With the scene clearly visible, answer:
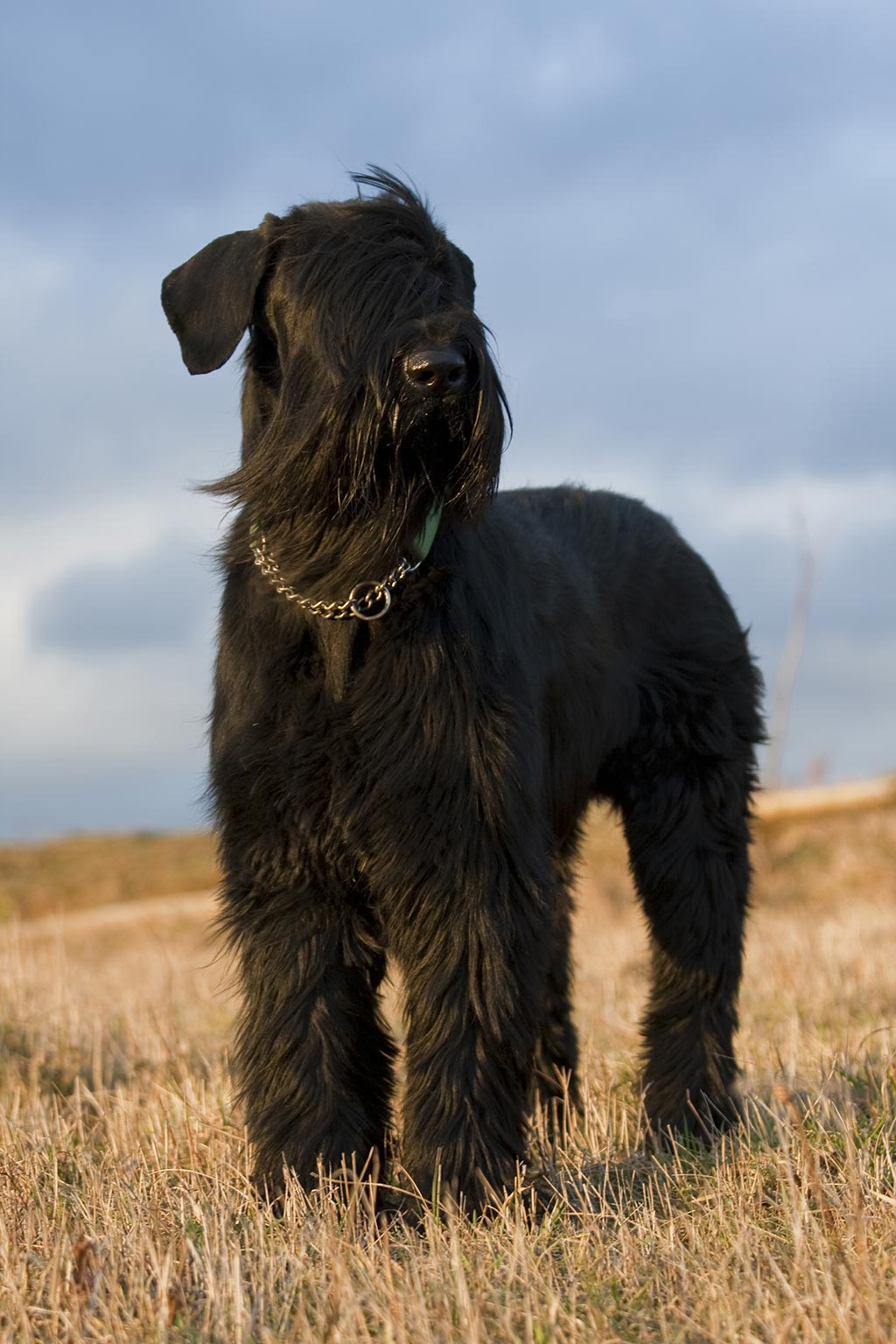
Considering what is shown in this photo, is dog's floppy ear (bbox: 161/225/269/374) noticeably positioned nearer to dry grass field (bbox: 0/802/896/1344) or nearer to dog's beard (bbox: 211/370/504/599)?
dog's beard (bbox: 211/370/504/599)

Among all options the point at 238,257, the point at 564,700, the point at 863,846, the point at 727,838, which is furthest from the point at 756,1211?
the point at 863,846

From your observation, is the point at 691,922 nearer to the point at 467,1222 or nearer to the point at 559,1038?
the point at 559,1038

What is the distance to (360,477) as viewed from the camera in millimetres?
3611

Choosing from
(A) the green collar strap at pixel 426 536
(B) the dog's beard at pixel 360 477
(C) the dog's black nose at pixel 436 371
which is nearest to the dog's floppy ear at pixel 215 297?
(B) the dog's beard at pixel 360 477

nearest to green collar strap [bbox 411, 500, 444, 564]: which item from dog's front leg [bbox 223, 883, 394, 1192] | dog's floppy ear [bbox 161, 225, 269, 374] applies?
dog's floppy ear [bbox 161, 225, 269, 374]

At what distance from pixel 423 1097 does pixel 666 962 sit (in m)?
1.76

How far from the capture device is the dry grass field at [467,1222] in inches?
112

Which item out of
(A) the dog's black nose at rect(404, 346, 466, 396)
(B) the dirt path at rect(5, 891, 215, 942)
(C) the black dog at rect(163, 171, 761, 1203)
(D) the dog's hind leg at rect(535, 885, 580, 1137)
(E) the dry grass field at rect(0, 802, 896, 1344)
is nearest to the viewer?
(E) the dry grass field at rect(0, 802, 896, 1344)

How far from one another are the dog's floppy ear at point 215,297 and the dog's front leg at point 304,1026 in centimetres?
146

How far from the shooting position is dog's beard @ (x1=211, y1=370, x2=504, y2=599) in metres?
3.58

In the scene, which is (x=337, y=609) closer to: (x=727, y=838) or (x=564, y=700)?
(x=564, y=700)

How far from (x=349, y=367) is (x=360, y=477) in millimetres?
272

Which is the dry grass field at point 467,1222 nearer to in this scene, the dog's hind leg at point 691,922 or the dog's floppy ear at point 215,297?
the dog's hind leg at point 691,922

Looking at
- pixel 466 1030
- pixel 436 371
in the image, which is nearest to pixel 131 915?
pixel 466 1030
